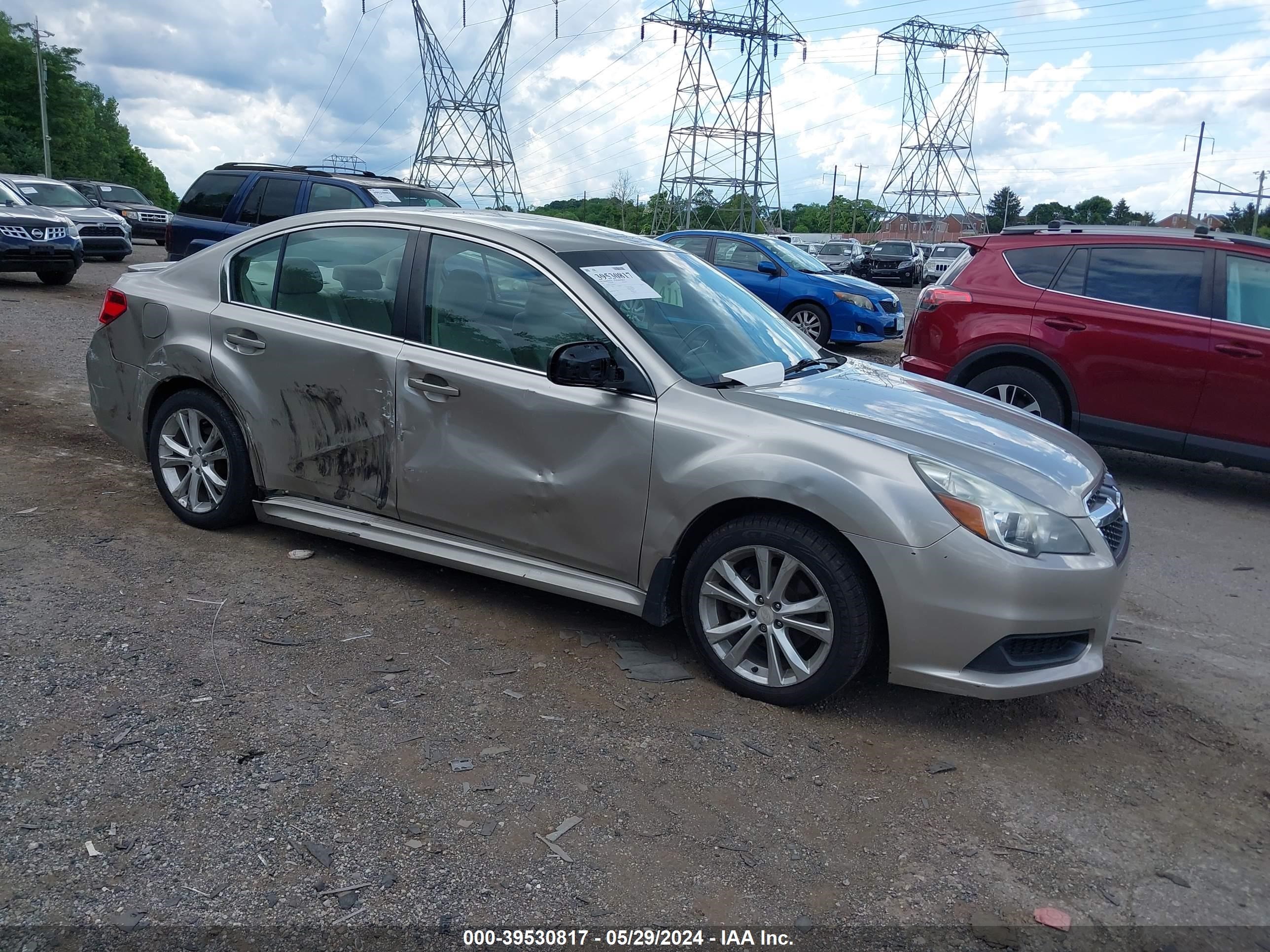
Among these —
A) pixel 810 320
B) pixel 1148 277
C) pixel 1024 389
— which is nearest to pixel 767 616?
pixel 1024 389

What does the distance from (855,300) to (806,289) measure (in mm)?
670

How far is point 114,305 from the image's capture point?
17.9ft

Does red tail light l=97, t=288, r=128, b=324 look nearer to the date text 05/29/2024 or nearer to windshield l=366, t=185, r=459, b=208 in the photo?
the date text 05/29/2024

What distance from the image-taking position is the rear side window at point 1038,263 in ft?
25.9

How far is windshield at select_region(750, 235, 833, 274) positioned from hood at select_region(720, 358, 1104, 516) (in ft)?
32.6

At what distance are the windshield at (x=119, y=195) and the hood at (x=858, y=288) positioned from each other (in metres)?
23.8

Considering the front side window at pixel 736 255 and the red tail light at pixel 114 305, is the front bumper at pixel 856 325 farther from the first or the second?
the red tail light at pixel 114 305

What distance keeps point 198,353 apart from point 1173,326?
6246mm

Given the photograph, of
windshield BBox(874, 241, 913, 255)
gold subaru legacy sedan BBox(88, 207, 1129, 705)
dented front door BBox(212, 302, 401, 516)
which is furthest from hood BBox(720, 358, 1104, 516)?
windshield BBox(874, 241, 913, 255)

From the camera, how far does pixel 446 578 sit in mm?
4926

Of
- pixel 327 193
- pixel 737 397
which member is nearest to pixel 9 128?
pixel 327 193

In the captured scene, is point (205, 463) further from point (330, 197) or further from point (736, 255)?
point (736, 255)

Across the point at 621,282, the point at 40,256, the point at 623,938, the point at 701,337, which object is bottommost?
the point at 623,938

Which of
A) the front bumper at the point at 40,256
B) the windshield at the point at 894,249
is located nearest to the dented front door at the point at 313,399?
the front bumper at the point at 40,256
